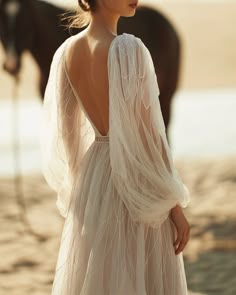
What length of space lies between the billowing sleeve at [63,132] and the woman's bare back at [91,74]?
0.06 m

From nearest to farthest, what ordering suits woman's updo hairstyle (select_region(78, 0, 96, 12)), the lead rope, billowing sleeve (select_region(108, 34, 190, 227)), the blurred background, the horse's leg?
1. billowing sleeve (select_region(108, 34, 190, 227))
2. woman's updo hairstyle (select_region(78, 0, 96, 12))
3. the blurred background
4. the lead rope
5. the horse's leg

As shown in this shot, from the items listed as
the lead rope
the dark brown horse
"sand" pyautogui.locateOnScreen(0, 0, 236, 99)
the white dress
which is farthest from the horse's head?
"sand" pyautogui.locateOnScreen(0, 0, 236, 99)

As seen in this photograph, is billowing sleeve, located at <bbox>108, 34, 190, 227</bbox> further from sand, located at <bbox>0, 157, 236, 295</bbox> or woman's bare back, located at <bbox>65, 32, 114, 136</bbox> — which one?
sand, located at <bbox>0, 157, 236, 295</bbox>

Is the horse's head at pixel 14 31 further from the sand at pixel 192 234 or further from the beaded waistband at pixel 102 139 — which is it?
the beaded waistband at pixel 102 139

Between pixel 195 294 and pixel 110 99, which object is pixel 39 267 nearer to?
pixel 195 294

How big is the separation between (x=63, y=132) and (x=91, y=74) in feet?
0.87

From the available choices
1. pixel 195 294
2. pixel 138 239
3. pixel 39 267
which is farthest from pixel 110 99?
pixel 39 267

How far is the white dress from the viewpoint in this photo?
186cm

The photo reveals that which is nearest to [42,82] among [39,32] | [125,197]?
[39,32]

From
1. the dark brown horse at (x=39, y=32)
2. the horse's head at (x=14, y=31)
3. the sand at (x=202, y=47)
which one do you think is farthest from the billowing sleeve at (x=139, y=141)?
the sand at (x=202, y=47)

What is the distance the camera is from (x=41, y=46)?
17.5ft

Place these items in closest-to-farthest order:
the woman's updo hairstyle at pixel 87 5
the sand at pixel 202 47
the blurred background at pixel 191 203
→ the woman's updo hairstyle at pixel 87 5 → the blurred background at pixel 191 203 → the sand at pixel 202 47

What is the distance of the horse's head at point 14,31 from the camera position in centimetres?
525

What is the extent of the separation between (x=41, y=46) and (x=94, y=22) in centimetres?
343
